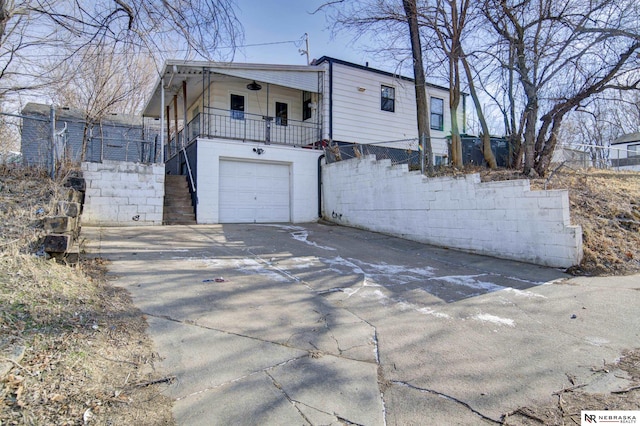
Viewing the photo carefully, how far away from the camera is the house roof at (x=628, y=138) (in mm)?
32275

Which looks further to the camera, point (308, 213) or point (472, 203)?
point (308, 213)

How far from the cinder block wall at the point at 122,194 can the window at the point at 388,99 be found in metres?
9.49

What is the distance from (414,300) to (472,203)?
4.34 metres

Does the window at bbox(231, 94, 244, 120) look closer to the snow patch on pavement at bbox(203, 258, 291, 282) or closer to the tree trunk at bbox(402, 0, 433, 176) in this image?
the tree trunk at bbox(402, 0, 433, 176)

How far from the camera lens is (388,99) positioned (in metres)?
16.1

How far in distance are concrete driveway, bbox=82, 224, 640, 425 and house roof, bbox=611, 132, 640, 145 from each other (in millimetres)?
35637

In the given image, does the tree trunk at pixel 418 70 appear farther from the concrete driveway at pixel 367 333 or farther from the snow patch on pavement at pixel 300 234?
the concrete driveway at pixel 367 333

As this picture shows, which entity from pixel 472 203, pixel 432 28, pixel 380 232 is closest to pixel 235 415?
pixel 472 203

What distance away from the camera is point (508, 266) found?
701 centimetres

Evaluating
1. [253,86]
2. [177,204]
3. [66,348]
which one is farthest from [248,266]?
[253,86]

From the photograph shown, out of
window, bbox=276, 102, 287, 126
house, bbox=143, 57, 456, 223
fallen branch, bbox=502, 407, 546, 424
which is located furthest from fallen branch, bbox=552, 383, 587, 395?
window, bbox=276, 102, 287, 126

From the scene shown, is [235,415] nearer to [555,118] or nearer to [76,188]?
[76,188]
